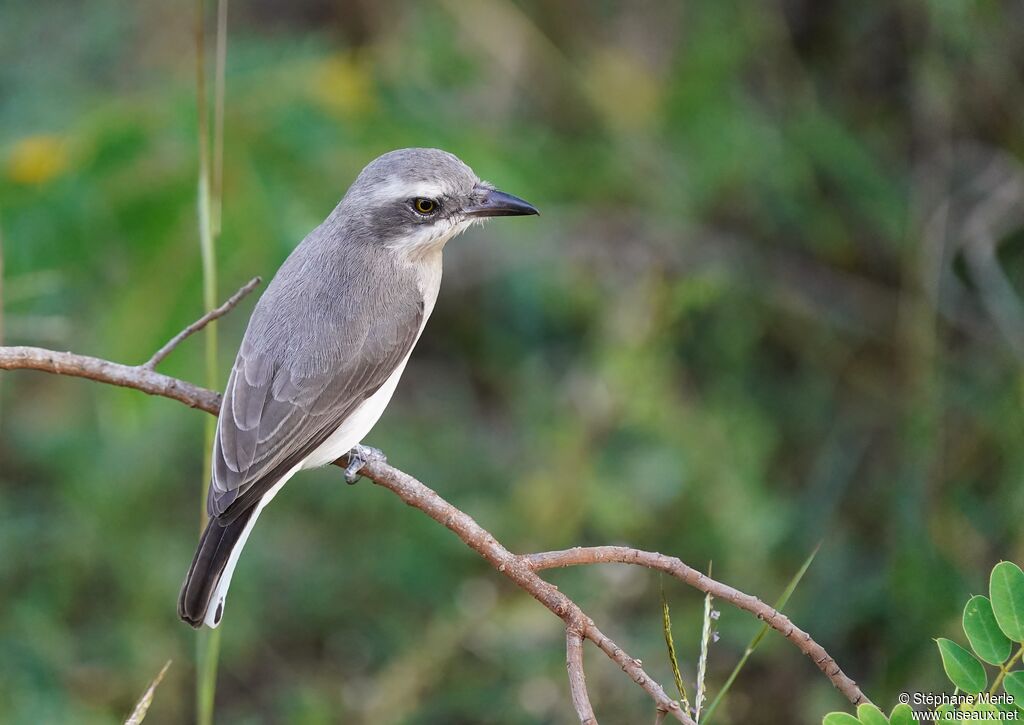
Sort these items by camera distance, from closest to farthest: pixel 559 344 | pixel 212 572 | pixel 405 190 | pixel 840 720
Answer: pixel 840 720
pixel 212 572
pixel 405 190
pixel 559 344

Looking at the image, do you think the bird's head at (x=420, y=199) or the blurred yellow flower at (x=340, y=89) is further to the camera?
the blurred yellow flower at (x=340, y=89)

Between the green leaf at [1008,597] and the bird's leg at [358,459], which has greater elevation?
the bird's leg at [358,459]

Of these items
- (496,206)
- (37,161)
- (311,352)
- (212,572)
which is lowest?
(212,572)

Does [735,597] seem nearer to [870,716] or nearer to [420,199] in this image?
[870,716]

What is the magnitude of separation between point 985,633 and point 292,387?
2.26 m

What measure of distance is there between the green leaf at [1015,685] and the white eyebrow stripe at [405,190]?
8.49ft

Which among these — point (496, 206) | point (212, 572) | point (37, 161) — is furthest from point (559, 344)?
point (212, 572)

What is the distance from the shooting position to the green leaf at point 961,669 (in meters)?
2.67

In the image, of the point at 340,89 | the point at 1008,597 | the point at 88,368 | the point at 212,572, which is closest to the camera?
the point at 1008,597

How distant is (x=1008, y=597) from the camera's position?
2637 millimetres

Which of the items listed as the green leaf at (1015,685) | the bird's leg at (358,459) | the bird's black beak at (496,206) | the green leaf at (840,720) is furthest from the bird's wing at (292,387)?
the green leaf at (1015,685)

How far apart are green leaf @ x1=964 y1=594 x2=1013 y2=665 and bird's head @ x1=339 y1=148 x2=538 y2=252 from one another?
86.2 inches

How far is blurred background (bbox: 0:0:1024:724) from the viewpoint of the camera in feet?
16.9

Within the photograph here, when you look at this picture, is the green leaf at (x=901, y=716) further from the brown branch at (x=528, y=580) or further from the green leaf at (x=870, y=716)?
the brown branch at (x=528, y=580)
